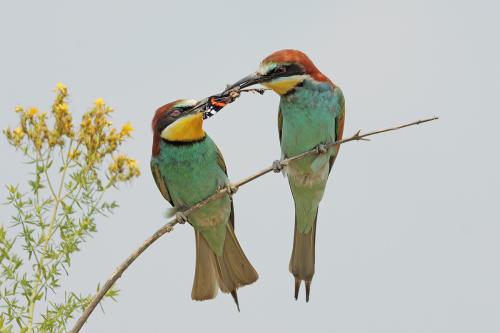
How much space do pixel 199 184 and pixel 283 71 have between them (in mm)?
812

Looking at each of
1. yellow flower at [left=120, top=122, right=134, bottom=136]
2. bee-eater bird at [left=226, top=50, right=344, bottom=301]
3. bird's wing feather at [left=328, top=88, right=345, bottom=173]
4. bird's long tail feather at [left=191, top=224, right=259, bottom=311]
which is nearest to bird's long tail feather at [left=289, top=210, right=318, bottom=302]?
bee-eater bird at [left=226, top=50, right=344, bottom=301]

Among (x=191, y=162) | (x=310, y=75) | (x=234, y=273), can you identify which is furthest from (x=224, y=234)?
(x=310, y=75)

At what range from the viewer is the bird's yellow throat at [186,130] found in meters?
5.06

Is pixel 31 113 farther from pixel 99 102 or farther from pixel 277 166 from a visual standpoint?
pixel 277 166

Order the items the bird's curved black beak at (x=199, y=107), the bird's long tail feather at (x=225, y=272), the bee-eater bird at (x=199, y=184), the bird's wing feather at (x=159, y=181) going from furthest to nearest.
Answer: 1. the bird's long tail feather at (x=225, y=272)
2. the bird's wing feather at (x=159, y=181)
3. the bee-eater bird at (x=199, y=184)
4. the bird's curved black beak at (x=199, y=107)

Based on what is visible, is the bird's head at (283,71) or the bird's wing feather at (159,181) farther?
the bird's wing feather at (159,181)

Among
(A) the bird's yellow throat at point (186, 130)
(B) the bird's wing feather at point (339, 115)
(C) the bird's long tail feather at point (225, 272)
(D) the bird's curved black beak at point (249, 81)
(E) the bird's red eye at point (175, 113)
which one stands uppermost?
(D) the bird's curved black beak at point (249, 81)

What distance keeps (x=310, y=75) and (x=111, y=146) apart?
5.55 feet

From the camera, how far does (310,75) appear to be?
16.9 feet

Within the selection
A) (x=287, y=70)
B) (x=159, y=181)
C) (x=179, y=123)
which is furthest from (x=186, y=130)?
(x=287, y=70)

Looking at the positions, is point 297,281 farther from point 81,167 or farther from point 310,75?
point 81,167

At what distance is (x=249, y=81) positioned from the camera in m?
4.94

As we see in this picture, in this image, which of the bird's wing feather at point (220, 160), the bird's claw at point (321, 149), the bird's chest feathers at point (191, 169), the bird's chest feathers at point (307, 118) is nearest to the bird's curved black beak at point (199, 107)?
the bird's chest feathers at point (191, 169)

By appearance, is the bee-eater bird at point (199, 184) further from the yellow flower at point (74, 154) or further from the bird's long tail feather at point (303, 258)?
the yellow flower at point (74, 154)
